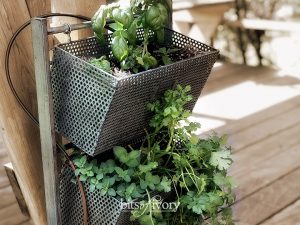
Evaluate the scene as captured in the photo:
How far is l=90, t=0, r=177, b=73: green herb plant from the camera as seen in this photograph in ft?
3.84

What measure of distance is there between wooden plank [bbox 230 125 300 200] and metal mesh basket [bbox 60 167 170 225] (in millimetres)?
999

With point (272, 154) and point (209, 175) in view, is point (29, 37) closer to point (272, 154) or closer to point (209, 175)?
point (209, 175)

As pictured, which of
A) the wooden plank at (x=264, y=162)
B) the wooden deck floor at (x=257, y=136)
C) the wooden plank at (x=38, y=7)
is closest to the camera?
the wooden plank at (x=38, y=7)

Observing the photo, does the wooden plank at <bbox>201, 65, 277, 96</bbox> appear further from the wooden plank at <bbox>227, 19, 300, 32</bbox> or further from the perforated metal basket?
the perforated metal basket

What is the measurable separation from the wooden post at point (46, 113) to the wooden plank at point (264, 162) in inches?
42.2

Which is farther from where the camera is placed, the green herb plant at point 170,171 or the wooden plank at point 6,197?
the wooden plank at point 6,197

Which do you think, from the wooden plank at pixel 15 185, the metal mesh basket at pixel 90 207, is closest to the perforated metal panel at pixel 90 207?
the metal mesh basket at pixel 90 207

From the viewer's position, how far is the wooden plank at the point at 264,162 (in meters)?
2.29

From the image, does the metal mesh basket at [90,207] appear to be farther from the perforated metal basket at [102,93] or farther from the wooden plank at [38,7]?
the wooden plank at [38,7]

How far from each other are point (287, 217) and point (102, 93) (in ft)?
4.21

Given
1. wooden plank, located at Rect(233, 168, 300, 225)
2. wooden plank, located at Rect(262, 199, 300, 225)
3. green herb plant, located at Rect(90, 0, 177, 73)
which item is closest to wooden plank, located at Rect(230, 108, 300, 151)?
wooden plank, located at Rect(233, 168, 300, 225)

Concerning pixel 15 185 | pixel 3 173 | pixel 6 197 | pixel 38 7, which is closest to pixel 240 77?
pixel 3 173

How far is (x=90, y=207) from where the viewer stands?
4.42ft

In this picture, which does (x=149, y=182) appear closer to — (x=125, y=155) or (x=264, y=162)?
(x=125, y=155)
